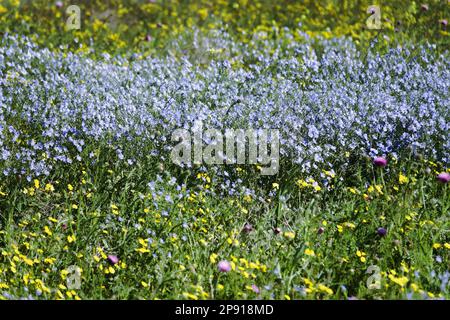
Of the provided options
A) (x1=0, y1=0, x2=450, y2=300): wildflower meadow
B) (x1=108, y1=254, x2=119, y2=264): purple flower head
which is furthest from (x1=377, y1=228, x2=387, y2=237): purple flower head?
(x1=108, y1=254, x2=119, y2=264): purple flower head

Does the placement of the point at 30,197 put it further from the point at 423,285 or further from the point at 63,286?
the point at 423,285

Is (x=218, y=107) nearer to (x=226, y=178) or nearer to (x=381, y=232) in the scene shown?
(x=226, y=178)

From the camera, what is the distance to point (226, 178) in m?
4.88

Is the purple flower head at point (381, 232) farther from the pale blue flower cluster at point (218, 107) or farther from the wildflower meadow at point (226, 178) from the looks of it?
the pale blue flower cluster at point (218, 107)

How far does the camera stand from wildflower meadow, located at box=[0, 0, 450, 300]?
12.7 feet

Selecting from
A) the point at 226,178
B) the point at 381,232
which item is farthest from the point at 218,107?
the point at 381,232

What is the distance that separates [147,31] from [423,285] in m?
5.50

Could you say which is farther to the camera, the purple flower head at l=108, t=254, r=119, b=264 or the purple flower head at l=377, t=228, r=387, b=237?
the purple flower head at l=377, t=228, r=387, b=237

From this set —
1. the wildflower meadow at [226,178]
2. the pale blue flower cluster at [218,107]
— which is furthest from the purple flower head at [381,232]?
the pale blue flower cluster at [218,107]

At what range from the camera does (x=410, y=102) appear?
5508mm

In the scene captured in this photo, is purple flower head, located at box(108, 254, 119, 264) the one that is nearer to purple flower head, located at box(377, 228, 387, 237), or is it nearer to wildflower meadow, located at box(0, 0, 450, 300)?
wildflower meadow, located at box(0, 0, 450, 300)

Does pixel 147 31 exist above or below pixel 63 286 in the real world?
above

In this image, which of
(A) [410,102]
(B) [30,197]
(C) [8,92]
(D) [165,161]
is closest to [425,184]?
(A) [410,102]

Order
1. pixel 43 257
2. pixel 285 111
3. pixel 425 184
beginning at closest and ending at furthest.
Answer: pixel 43 257, pixel 425 184, pixel 285 111
